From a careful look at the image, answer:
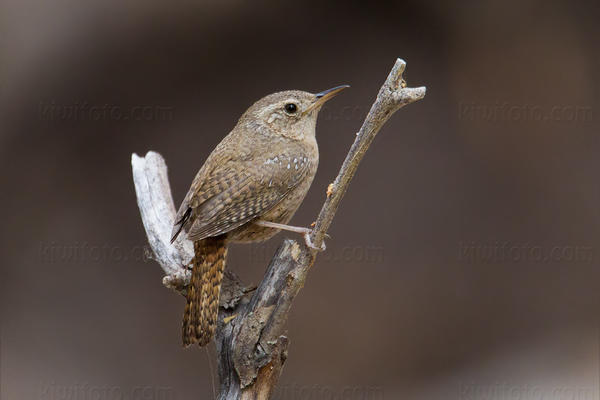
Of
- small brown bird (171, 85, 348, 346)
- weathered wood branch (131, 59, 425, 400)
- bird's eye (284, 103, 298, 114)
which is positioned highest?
bird's eye (284, 103, 298, 114)

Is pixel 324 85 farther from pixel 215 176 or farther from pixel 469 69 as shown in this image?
pixel 215 176

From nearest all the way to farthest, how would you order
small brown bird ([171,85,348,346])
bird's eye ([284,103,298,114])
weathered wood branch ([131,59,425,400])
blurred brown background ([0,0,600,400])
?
weathered wood branch ([131,59,425,400]), small brown bird ([171,85,348,346]), bird's eye ([284,103,298,114]), blurred brown background ([0,0,600,400])

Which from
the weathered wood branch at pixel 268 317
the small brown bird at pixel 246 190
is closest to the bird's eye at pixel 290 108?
→ the small brown bird at pixel 246 190

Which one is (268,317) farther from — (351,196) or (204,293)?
(351,196)

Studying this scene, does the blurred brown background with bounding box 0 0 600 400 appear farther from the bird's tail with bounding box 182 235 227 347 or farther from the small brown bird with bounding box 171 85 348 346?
the bird's tail with bounding box 182 235 227 347

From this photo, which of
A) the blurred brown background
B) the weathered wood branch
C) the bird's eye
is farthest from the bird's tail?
the blurred brown background

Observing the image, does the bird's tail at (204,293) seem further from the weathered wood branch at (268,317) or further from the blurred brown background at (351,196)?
the blurred brown background at (351,196)

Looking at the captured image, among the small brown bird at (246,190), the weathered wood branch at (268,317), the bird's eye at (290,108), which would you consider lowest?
the weathered wood branch at (268,317)
